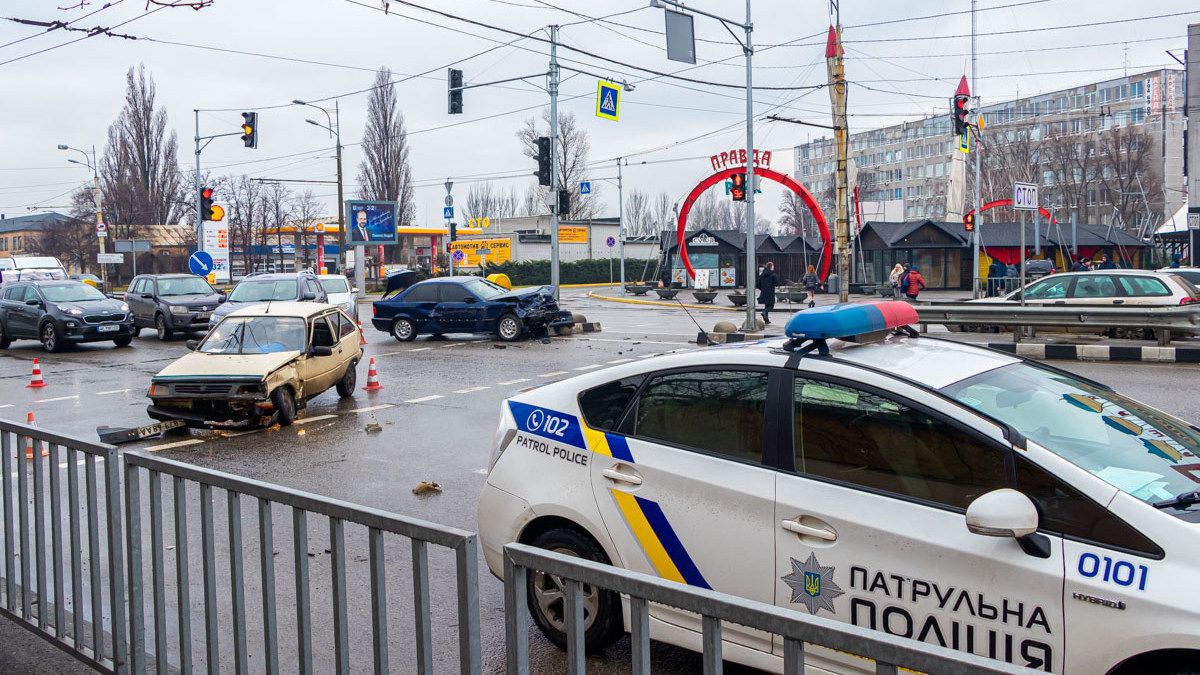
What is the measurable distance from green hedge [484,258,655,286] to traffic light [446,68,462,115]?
3305 cm

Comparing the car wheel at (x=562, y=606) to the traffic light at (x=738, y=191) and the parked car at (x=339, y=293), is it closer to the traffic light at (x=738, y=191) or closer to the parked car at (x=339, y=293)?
the parked car at (x=339, y=293)

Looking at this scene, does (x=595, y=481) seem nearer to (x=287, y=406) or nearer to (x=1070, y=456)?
(x=1070, y=456)

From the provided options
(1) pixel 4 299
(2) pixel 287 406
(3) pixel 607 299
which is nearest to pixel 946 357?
(2) pixel 287 406

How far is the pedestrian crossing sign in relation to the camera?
88.3ft

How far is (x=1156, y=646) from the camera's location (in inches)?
123

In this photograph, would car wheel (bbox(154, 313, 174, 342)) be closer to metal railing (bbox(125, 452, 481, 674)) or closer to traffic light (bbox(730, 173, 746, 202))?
traffic light (bbox(730, 173, 746, 202))

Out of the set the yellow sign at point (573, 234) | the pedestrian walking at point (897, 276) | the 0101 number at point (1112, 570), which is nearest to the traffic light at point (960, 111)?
the pedestrian walking at point (897, 276)

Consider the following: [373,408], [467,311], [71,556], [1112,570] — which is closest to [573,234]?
→ [467,311]

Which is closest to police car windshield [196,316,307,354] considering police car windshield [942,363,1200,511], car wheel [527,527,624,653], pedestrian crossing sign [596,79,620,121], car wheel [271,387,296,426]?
car wheel [271,387,296,426]

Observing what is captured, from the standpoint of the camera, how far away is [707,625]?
2203 millimetres

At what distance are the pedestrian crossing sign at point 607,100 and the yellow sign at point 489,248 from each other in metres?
39.2

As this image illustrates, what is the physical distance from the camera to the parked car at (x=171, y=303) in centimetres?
2492

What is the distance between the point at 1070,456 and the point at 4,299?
2567cm

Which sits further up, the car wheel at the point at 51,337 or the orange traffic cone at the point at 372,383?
the car wheel at the point at 51,337
